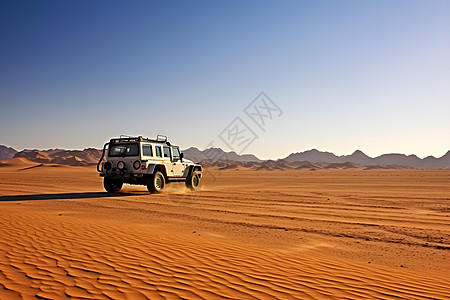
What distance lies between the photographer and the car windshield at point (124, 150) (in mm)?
15922

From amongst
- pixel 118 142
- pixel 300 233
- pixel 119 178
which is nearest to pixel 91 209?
pixel 119 178

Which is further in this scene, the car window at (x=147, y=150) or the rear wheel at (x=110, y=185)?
the rear wheel at (x=110, y=185)

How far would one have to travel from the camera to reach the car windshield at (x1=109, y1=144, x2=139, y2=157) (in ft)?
52.2

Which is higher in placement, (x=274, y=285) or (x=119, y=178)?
(x=119, y=178)

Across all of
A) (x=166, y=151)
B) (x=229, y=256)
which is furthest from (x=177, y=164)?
(x=229, y=256)

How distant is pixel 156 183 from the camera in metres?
16.6

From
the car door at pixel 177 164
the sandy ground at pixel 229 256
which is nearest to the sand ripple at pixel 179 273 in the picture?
the sandy ground at pixel 229 256

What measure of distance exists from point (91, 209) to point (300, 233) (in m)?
7.86

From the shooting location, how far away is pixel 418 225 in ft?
28.5

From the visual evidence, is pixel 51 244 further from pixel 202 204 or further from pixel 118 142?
pixel 118 142

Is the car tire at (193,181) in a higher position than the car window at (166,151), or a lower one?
lower

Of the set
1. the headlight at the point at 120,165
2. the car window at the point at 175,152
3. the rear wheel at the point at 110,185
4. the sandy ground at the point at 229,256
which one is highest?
the car window at the point at 175,152

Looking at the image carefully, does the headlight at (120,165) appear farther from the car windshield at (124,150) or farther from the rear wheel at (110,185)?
the rear wheel at (110,185)

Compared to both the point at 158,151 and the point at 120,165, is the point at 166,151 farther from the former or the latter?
the point at 120,165
